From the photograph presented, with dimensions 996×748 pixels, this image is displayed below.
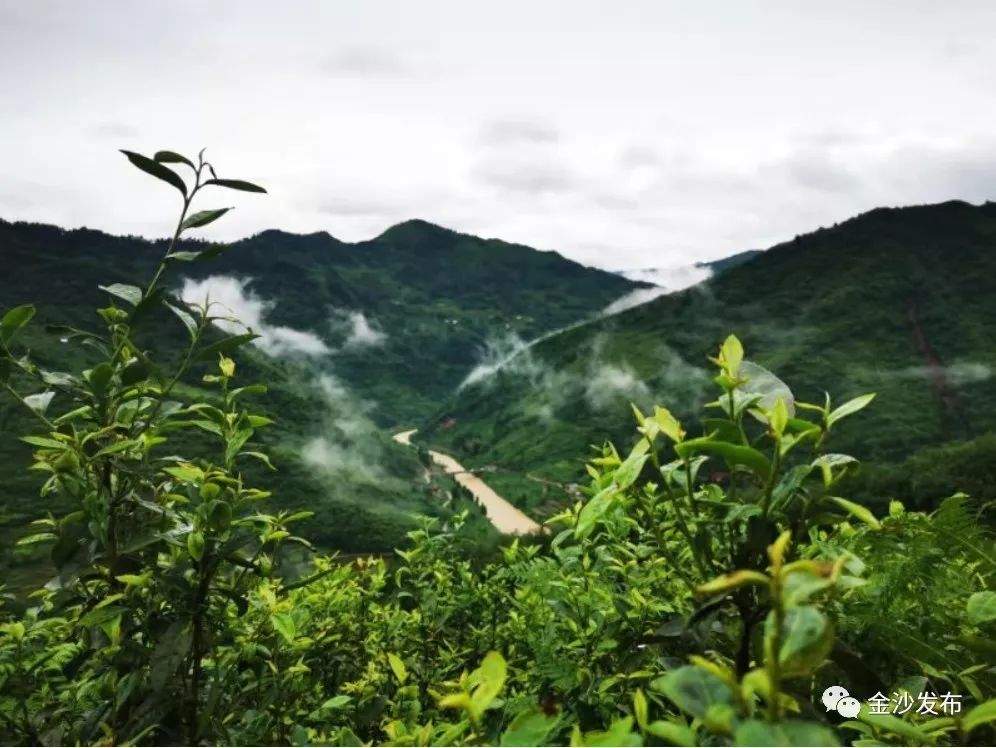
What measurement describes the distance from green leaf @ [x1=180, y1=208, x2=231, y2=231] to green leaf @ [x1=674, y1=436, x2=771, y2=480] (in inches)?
98.1

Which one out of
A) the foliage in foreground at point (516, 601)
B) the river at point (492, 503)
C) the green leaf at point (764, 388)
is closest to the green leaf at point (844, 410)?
the foliage in foreground at point (516, 601)

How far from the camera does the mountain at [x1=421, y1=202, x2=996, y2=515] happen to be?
13488cm

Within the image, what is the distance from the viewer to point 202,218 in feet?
9.89

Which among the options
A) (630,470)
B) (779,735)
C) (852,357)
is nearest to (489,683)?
(779,735)

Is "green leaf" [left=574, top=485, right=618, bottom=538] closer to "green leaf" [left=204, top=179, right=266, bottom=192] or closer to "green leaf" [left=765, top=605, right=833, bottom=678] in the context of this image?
"green leaf" [left=765, top=605, right=833, bottom=678]

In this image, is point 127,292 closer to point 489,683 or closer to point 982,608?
point 489,683

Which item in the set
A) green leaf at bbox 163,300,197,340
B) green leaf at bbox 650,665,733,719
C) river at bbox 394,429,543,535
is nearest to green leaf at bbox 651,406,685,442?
green leaf at bbox 650,665,733,719

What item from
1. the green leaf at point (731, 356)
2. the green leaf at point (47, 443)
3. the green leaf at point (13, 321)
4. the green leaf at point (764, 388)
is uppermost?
the green leaf at point (13, 321)

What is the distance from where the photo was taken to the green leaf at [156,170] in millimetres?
2814

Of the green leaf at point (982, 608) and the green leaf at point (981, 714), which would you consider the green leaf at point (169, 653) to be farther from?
the green leaf at point (982, 608)

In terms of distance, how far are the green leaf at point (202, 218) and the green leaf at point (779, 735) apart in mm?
2983

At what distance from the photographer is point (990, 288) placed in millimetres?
168750

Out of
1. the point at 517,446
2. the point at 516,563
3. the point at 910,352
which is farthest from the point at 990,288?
the point at 516,563

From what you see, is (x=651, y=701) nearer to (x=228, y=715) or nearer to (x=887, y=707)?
(x=887, y=707)
